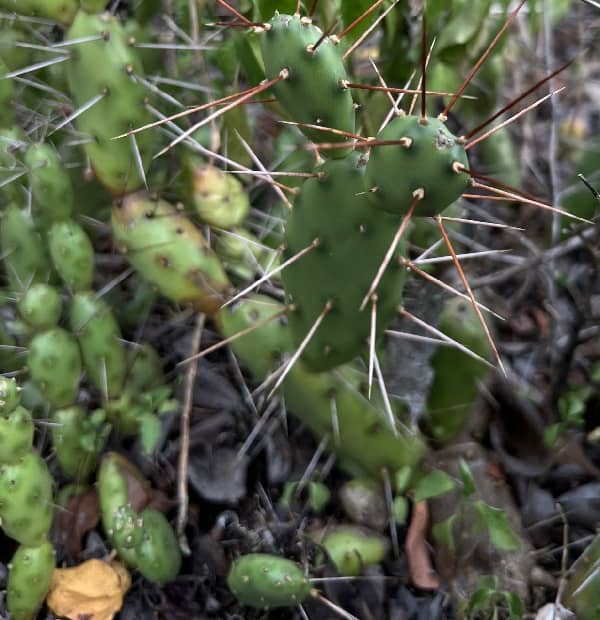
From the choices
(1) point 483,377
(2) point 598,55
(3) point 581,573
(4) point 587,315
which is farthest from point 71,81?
(2) point 598,55

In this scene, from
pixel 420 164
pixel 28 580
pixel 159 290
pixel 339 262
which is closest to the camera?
pixel 420 164

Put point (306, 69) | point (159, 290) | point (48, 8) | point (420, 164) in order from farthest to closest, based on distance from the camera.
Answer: point (159, 290)
point (48, 8)
point (306, 69)
point (420, 164)

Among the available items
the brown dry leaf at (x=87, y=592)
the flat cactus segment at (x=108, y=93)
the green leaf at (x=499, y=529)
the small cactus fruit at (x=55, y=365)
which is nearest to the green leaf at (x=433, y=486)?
the green leaf at (x=499, y=529)

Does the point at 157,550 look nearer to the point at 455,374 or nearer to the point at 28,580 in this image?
the point at 28,580

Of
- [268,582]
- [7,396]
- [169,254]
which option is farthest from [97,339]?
[268,582]

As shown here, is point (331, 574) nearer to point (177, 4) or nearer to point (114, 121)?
point (114, 121)

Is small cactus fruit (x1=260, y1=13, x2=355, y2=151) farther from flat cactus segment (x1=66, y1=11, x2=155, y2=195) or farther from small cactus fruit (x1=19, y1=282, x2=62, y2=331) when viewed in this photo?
small cactus fruit (x1=19, y1=282, x2=62, y2=331)
